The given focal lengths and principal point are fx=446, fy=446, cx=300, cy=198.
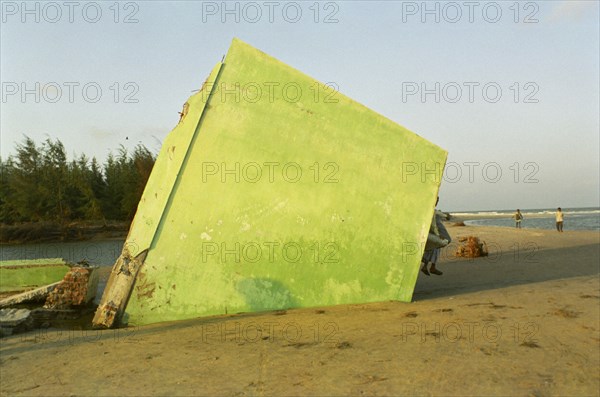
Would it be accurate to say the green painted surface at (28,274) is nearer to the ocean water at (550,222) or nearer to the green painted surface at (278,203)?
the green painted surface at (278,203)

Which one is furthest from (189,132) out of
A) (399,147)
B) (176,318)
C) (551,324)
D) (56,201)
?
(56,201)

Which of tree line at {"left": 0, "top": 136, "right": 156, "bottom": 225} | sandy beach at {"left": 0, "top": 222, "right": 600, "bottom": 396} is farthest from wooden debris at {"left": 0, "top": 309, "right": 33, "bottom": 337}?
tree line at {"left": 0, "top": 136, "right": 156, "bottom": 225}

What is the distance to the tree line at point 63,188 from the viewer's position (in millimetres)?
30812

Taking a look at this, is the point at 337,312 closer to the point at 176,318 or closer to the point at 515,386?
the point at 176,318

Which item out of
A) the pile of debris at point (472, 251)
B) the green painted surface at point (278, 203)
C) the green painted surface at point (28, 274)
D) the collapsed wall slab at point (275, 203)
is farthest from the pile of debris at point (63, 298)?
the pile of debris at point (472, 251)

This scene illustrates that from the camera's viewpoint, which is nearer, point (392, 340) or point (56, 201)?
point (392, 340)

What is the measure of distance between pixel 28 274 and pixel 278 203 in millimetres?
4991

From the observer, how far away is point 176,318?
4816 mm

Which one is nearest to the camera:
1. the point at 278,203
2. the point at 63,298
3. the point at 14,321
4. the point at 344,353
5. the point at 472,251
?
the point at 344,353

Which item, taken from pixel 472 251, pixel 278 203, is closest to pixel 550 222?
pixel 472 251

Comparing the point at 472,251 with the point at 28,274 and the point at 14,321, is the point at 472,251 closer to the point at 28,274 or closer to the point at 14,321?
the point at 28,274

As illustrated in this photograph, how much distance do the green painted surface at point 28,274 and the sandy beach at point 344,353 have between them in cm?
297

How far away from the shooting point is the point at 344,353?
11.3 feet

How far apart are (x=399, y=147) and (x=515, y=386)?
2950 millimetres
